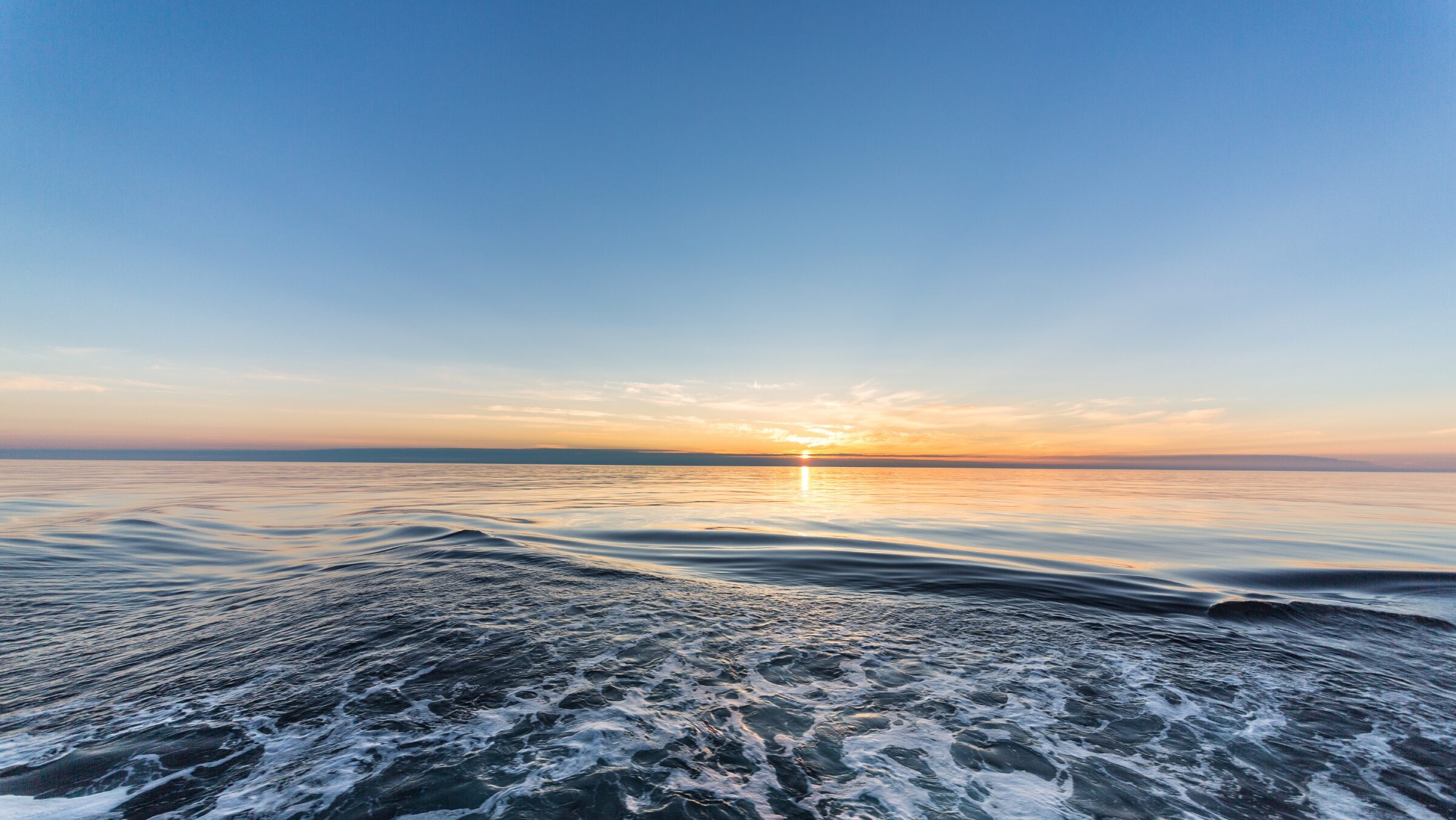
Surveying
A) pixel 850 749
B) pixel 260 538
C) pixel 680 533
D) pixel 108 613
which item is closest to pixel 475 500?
pixel 260 538

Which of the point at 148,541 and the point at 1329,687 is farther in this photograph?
the point at 148,541

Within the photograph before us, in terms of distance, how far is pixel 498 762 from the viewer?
4.72 m

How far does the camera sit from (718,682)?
6.45m

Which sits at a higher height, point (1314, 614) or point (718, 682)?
point (1314, 614)

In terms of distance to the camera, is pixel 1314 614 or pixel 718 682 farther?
pixel 1314 614

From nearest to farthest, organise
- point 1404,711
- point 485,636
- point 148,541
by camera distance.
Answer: point 1404,711
point 485,636
point 148,541

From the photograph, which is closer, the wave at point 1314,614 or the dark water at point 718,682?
the dark water at point 718,682

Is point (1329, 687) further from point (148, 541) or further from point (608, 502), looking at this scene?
point (608, 502)

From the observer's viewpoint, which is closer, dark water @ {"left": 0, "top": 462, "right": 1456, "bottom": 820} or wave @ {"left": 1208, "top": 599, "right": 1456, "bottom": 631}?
dark water @ {"left": 0, "top": 462, "right": 1456, "bottom": 820}

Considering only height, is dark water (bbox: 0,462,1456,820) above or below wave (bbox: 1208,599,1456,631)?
below

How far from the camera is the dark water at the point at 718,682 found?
Result: 4.39m

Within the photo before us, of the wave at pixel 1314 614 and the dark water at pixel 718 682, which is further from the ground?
the wave at pixel 1314 614

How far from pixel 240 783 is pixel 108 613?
7.68 meters

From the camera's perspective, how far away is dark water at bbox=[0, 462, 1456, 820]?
4391mm
